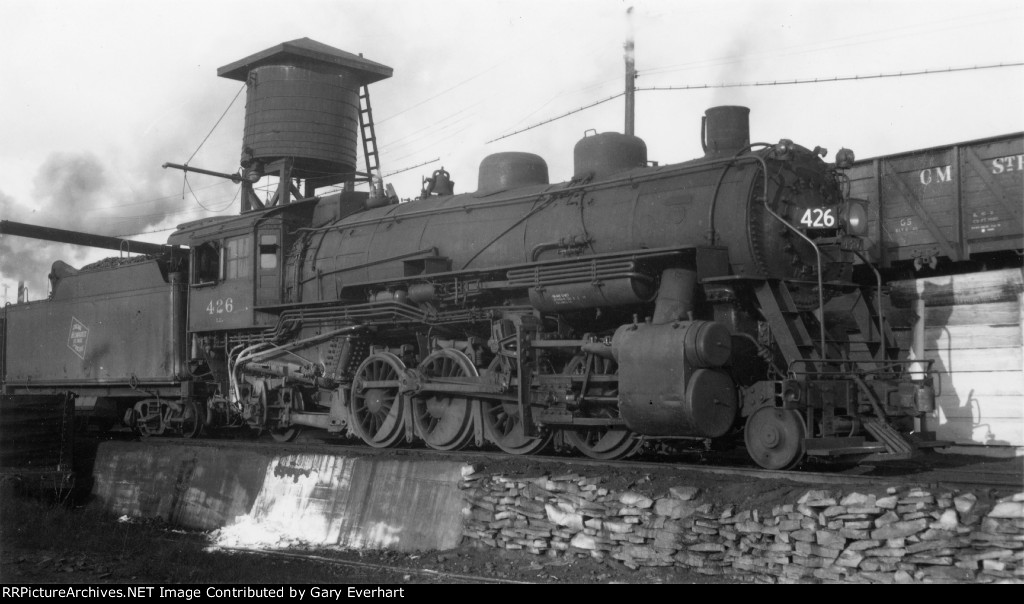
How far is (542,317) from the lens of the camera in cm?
1057

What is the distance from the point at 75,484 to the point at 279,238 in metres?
5.61

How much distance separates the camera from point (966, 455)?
35.9ft

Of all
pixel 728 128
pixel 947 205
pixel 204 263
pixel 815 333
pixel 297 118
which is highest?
pixel 297 118

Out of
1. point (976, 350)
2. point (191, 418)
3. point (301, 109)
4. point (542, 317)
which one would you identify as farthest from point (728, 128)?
point (301, 109)

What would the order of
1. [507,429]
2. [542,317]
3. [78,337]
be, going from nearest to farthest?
[542,317] < [507,429] < [78,337]

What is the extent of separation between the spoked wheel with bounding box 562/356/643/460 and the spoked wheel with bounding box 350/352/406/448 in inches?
→ 105

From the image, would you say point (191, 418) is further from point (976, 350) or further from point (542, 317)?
point (976, 350)

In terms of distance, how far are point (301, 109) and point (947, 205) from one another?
12660 mm

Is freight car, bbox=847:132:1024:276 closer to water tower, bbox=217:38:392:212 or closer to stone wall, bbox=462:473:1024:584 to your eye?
stone wall, bbox=462:473:1024:584

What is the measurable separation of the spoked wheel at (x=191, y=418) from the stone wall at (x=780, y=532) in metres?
7.95

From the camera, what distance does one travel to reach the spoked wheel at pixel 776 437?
26.8 feet

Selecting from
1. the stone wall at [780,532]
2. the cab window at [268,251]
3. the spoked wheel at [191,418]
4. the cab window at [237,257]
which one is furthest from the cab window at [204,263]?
the stone wall at [780,532]

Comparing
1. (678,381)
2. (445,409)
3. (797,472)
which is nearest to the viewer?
(797,472)
